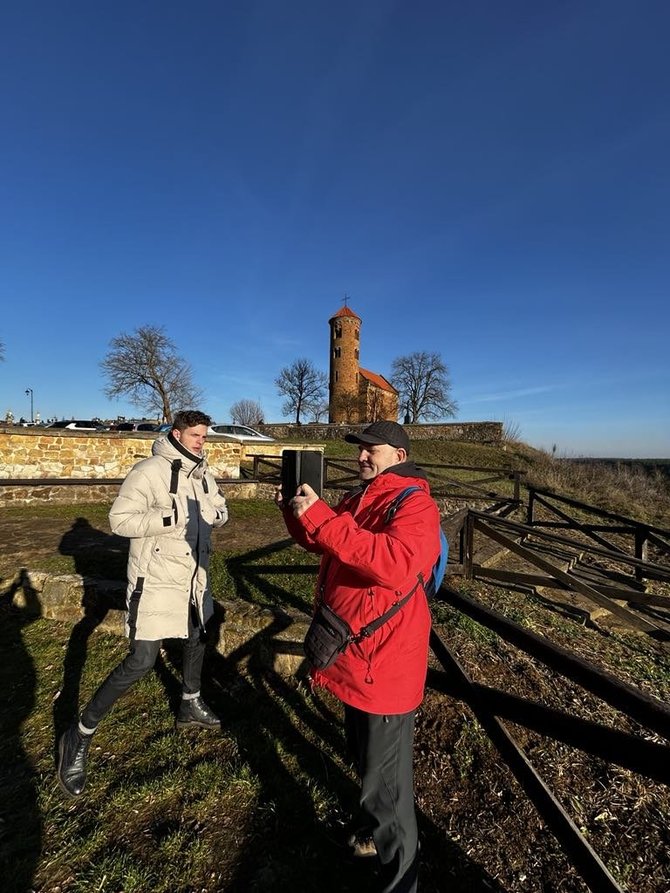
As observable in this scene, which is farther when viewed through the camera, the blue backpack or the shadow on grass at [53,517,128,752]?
the shadow on grass at [53,517,128,752]

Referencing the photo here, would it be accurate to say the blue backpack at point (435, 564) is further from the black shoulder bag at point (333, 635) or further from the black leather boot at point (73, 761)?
the black leather boot at point (73, 761)

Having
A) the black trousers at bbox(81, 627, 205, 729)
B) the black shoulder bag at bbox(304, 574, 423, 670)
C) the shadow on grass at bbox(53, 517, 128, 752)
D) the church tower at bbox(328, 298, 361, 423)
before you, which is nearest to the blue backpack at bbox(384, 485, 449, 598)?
the black shoulder bag at bbox(304, 574, 423, 670)

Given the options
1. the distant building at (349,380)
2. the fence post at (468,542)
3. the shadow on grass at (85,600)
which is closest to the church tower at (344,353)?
the distant building at (349,380)

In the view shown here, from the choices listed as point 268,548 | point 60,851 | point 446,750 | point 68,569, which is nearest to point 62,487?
point 68,569

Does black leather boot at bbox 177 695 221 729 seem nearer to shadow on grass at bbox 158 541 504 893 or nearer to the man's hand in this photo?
shadow on grass at bbox 158 541 504 893

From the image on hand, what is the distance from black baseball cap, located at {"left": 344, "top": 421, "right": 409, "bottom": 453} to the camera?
1864 mm

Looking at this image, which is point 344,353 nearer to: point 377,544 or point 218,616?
point 218,616

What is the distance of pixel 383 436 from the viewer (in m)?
1.87

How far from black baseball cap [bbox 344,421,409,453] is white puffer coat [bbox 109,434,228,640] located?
50.1 inches

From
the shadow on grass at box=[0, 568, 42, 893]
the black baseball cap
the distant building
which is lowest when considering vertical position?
the shadow on grass at box=[0, 568, 42, 893]

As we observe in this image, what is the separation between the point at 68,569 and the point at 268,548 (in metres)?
2.56

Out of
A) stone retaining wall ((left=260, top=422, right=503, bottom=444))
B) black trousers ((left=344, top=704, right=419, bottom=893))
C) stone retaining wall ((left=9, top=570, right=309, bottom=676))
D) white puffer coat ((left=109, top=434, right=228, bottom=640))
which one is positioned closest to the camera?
black trousers ((left=344, top=704, right=419, bottom=893))

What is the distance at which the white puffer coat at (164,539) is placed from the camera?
243cm

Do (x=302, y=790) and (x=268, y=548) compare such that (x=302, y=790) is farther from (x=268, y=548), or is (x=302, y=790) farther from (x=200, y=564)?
(x=268, y=548)
